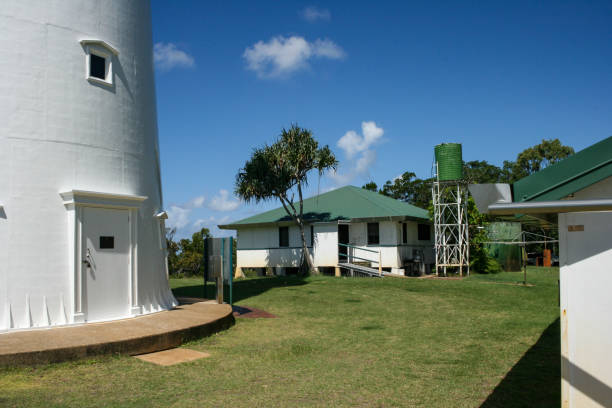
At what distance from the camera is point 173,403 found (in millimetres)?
5285

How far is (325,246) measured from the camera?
24.6 metres

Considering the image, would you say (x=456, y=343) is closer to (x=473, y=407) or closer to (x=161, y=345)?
(x=473, y=407)

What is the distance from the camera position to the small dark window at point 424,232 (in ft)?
88.3

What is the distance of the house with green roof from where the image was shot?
23766mm

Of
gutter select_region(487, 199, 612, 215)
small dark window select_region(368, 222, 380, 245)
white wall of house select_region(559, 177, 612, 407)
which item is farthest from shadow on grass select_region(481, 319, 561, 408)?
small dark window select_region(368, 222, 380, 245)

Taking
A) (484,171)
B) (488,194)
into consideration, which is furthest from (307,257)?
(484,171)

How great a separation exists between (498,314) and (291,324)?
16.4ft

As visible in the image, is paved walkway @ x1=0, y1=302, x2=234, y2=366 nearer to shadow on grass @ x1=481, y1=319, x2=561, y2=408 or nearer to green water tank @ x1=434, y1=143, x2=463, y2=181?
shadow on grass @ x1=481, y1=319, x2=561, y2=408

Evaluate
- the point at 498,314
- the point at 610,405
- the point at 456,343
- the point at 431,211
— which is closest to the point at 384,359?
the point at 456,343

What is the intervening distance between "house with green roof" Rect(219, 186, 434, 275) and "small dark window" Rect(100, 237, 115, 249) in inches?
564

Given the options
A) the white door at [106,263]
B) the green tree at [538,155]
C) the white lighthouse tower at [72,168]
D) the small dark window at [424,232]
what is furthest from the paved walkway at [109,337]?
the green tree at [538,155]

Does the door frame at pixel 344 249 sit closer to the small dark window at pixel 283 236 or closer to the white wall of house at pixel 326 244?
the white wall of house at pixel 326 244

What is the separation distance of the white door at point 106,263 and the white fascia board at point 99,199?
5.2 inches

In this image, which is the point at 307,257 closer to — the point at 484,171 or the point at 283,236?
the point at 283,236
